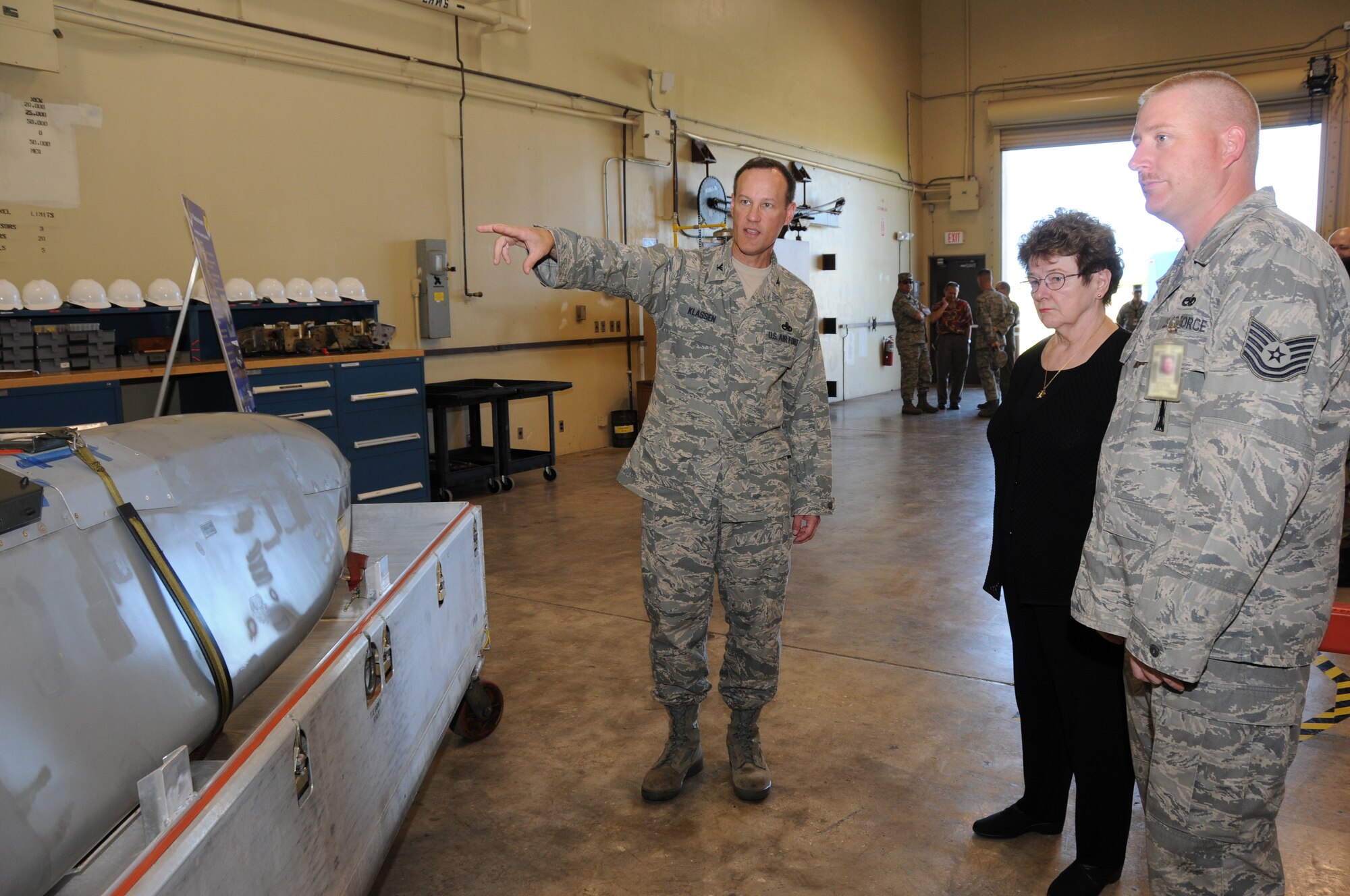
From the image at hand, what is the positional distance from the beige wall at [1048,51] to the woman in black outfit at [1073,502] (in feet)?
37.8

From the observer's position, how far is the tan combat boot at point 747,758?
224 cm

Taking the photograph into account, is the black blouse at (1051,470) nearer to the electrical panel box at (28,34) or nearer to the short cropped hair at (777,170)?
the short cropped hair at (777,170)

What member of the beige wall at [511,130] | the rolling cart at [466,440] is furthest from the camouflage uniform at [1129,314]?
the rolling cart at [466,440]

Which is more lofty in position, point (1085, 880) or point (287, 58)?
point (287, 58)

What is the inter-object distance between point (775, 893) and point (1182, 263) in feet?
4.49

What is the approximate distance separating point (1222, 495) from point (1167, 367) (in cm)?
19

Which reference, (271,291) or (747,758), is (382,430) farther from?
(747,758)

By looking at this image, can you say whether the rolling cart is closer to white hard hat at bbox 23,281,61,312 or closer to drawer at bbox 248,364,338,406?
drawer at bbox 248,364,338,406

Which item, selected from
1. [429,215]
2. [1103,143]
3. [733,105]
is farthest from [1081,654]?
[1103,143]

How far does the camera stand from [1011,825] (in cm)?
207

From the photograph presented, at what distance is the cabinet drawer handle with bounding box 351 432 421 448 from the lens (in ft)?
16.8

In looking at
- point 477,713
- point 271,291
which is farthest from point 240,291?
point 477,713

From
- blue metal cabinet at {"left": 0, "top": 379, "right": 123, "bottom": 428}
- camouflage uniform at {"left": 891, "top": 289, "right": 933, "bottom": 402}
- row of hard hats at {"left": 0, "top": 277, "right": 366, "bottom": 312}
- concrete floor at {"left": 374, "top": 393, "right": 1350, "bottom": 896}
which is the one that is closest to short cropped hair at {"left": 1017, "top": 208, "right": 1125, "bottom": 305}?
concrete floor at {"left": 374, "top": 393, "right": 1350, "bottom": 896}

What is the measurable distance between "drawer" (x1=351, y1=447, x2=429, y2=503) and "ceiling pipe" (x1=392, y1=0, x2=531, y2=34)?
2.94 m
